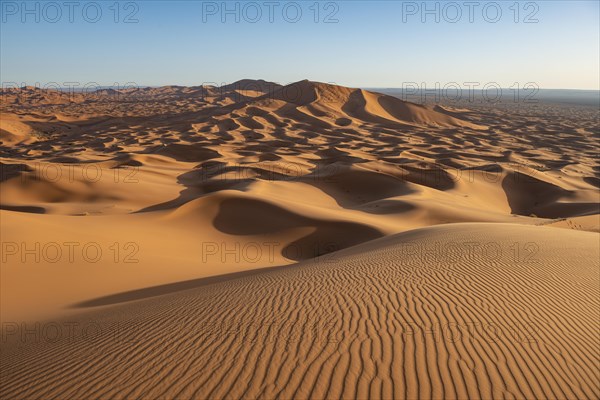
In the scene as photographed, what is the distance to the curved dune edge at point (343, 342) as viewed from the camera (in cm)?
339

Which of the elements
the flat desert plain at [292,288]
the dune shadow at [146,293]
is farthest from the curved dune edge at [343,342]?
the dune shadow at [146,293]

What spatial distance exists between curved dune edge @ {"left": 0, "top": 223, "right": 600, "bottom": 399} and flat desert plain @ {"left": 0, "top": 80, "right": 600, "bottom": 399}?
0.02m

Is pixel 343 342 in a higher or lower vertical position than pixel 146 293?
higher

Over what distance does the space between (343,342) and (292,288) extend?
2.14 metres

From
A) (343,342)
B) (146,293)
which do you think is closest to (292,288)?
(343,342)

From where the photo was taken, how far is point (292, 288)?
6.07m

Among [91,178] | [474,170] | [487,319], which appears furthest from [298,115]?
[487,319]

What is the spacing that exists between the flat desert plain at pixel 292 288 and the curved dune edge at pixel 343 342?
0.07ft

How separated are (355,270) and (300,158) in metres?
22.2

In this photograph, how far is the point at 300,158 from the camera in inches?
1134

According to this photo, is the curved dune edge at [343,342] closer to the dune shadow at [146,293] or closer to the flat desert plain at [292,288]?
the flat desert plain at [292,288]

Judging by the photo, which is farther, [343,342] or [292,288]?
[292,288]

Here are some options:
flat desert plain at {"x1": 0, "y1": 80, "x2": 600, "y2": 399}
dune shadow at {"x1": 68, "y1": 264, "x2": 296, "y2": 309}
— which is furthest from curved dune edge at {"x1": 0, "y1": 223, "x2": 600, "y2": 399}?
dune shadow at {"x1": 68, "y1": 264, "x2": 296, "y2": 309}

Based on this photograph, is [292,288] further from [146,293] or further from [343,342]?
[146,293]
